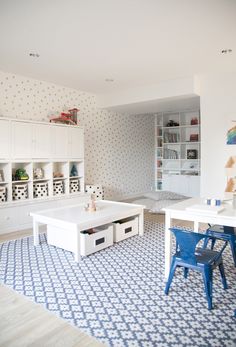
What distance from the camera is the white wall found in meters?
4.30

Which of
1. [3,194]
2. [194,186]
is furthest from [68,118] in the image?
[194,186]

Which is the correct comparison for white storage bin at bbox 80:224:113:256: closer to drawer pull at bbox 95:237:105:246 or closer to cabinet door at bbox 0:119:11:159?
drawer pull at bbox 95:237:105:246

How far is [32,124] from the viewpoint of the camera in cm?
419

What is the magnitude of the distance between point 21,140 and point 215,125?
10.1 ft

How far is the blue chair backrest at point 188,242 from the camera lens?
1932mm

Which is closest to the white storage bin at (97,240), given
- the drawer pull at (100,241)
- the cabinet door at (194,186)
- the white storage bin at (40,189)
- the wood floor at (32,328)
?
the drawer pull at (100,241)

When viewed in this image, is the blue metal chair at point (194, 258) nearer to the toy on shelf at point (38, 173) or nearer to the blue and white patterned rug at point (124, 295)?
the blue and white patterned rug at point (124, 295)

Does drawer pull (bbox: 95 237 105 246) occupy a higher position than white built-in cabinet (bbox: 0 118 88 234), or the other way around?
white built-in cabinet (bbox: 0 118 88 234)

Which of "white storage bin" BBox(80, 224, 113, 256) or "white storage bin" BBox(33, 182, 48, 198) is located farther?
"white storage bin" BBox(33, 182, 48, 198)

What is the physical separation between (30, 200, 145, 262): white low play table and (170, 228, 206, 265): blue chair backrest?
1.18 metres

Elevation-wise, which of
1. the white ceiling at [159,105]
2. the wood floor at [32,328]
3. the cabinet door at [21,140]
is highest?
the white ceiling at [159,105]

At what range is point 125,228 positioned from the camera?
3.53m

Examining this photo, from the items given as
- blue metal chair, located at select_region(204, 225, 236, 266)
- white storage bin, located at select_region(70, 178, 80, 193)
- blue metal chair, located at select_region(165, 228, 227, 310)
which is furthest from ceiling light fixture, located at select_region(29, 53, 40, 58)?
blue metal chair, located at select_region(204, 225, 236, 266)

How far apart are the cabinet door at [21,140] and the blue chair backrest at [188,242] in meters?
2.87
